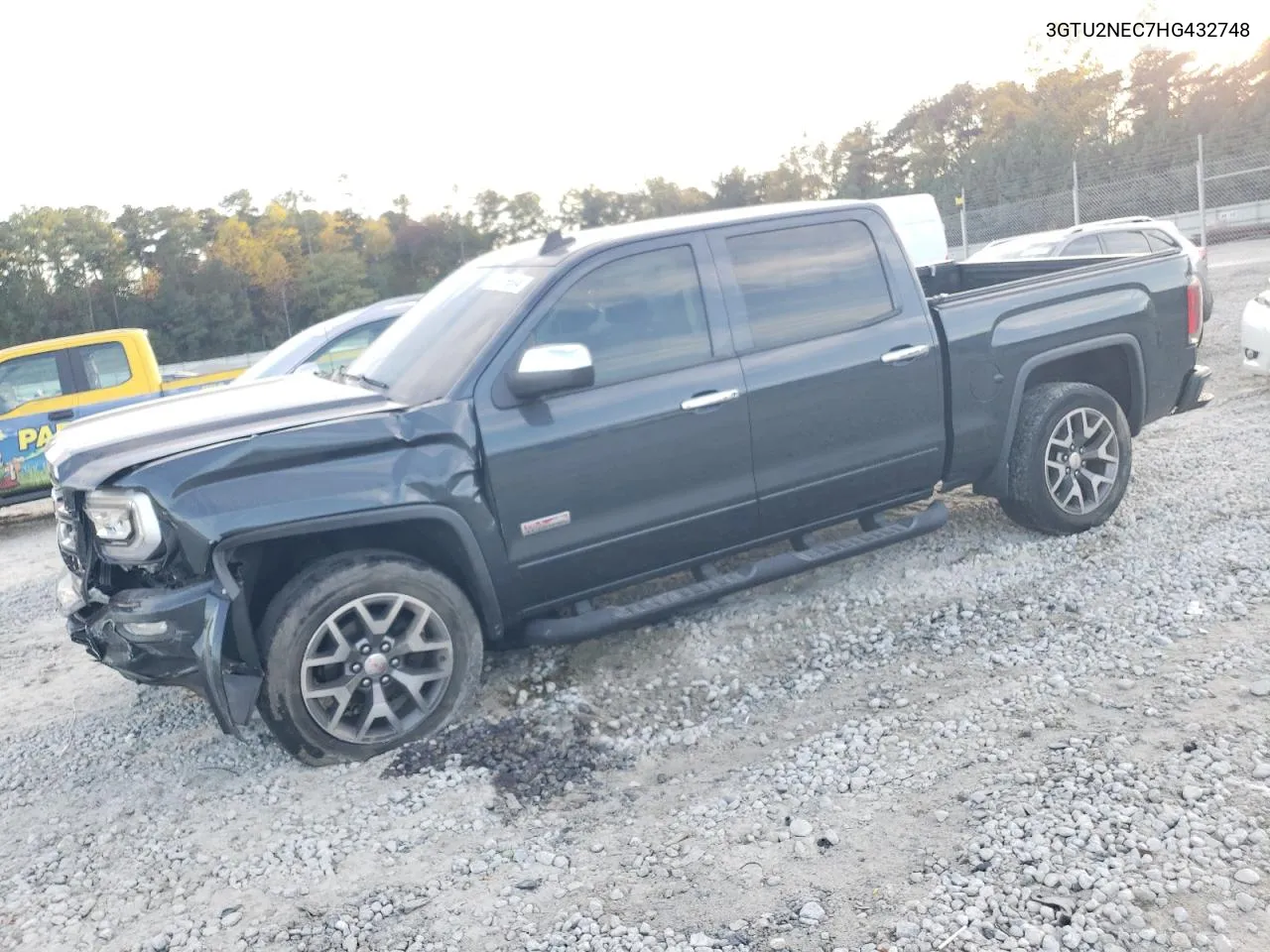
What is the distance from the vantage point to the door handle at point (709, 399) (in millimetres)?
4723

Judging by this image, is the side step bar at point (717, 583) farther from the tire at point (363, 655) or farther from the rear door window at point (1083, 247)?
the rear door window at point (1083, 247)

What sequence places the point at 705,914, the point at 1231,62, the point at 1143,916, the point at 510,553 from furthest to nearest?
the point at 1231,62 < the point at 510,553 < the point at 705,914 < the point at 1143,916

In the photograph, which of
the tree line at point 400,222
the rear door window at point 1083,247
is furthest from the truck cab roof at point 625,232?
the tree line at point 400,222

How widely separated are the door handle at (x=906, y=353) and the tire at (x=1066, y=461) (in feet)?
2.86

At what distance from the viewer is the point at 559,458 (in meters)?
4.47

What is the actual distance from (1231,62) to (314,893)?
152 feet

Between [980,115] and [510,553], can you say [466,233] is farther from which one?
[510,553]

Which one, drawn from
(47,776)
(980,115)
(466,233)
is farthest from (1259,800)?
(980,115)

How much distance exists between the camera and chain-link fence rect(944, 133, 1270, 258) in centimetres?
2510

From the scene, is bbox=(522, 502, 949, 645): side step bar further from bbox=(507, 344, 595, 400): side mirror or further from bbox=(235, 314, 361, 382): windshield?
bbox=(235, 314, 361, 382): windshield

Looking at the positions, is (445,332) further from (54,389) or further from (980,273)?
(54,389)

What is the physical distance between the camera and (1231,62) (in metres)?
40.0

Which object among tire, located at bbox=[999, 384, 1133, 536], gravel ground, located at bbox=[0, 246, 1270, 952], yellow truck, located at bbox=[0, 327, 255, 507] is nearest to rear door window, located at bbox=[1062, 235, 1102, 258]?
tire, located at bbox=[999, 384, 1133, 536]

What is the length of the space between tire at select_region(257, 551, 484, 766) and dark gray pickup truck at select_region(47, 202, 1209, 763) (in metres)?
0.01
